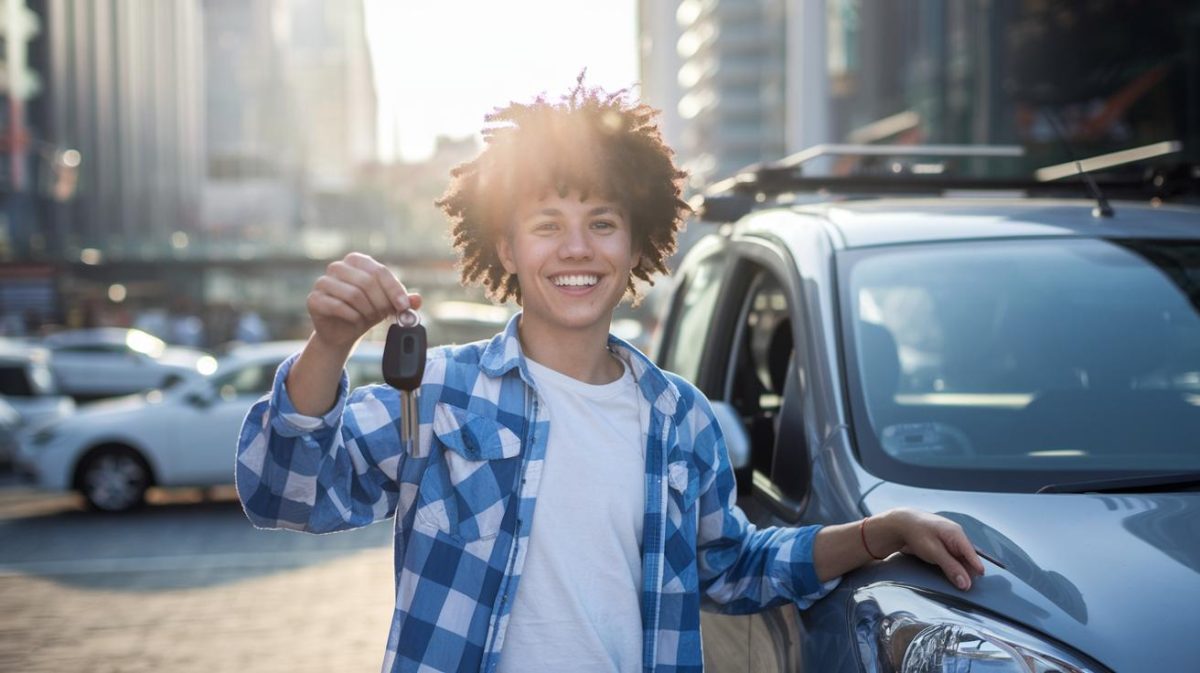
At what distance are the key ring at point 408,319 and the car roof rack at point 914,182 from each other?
6.25 feet

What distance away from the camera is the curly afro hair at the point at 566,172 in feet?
8.19

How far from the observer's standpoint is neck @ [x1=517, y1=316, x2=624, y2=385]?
250 centimetres

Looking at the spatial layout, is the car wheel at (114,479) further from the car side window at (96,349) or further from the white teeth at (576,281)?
the car side window at (96,349)

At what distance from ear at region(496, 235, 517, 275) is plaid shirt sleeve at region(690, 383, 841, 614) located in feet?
1.29

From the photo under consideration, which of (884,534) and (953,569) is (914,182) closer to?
(884,534)

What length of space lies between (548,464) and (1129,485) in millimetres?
1016

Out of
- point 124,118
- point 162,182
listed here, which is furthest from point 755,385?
point 162,182

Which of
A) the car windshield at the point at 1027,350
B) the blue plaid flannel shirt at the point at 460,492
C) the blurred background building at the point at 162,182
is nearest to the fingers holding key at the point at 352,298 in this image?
the blue plaid flannel shirt at the point at 460,492

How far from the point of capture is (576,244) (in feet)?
8.14

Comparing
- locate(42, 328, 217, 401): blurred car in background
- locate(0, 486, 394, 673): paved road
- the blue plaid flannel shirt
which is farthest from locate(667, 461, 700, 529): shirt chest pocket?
locate(42, 328, 217, 401): blurred car in background

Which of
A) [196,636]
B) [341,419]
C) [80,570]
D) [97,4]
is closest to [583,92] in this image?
[341,419]

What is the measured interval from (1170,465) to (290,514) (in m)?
1.59

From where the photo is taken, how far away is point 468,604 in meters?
2.26

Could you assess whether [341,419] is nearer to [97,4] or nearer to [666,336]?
[666,336]
